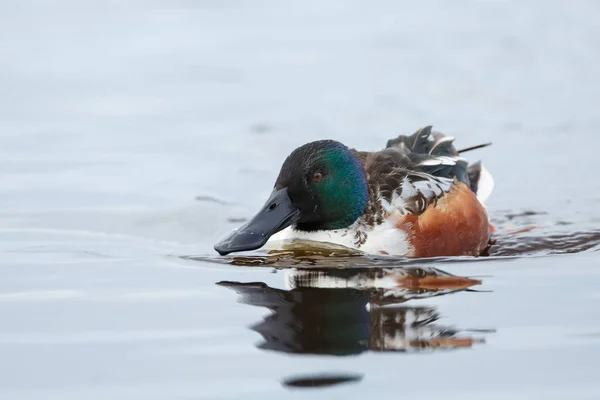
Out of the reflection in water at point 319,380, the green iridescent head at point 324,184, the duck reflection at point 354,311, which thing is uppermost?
the green iridescent head at point 324,184

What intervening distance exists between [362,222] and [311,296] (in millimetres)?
1442

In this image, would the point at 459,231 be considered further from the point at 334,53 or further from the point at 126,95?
the point at 334,53

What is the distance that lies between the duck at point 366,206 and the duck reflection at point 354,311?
0.51 meters

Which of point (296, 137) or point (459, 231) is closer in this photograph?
point (459, 231)

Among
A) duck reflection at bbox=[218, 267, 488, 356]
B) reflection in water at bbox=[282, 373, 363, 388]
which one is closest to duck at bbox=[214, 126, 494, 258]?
duck reflection at bbox=[218, 267, 488, 356]

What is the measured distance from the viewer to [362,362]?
4348 millimetres

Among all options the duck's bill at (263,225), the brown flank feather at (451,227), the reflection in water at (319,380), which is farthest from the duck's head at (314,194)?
the reflection in water at (319,380)

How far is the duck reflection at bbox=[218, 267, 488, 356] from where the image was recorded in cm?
459

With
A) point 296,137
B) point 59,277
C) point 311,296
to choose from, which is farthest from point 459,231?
point 296,137

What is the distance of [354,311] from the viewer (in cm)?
513

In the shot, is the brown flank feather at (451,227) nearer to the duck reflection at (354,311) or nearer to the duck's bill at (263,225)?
the duck reflection at (354,311)

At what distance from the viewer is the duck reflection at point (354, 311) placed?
4.59 meters

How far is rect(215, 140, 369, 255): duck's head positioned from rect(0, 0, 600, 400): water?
223 millimetres

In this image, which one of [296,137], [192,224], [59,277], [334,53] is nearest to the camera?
[59,277]
